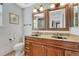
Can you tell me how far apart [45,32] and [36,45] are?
241mm

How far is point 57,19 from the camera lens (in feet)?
4.52

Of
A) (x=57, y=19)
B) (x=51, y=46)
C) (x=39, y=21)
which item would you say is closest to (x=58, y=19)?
(x=57, y=19)

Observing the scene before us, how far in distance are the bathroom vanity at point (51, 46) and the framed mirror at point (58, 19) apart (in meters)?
0.17

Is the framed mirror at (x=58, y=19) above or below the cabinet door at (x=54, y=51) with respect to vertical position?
above

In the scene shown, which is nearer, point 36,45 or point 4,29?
point 4,29

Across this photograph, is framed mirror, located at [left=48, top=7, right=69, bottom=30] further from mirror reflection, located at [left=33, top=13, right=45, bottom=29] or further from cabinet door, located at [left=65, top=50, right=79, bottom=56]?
cabinet door, located at [left=65, top=50, right=79, bottom=56]

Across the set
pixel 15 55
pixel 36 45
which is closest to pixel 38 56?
pixel 36 45

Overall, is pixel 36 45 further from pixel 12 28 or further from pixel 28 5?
pixel 28 5

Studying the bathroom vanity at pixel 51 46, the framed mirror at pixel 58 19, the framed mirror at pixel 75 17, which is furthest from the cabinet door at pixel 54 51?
the framed mirror at pixel 75 17

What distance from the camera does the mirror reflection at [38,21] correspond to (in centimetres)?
139

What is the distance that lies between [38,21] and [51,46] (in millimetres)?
407

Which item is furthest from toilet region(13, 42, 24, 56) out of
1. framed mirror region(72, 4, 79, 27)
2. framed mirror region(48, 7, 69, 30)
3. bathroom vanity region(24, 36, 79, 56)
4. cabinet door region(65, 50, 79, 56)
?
framed mirror region(72, 4, 79, 27)

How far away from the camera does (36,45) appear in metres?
1.44

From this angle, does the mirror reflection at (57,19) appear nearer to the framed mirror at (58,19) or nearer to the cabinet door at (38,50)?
the framed mirror at (58,19)
